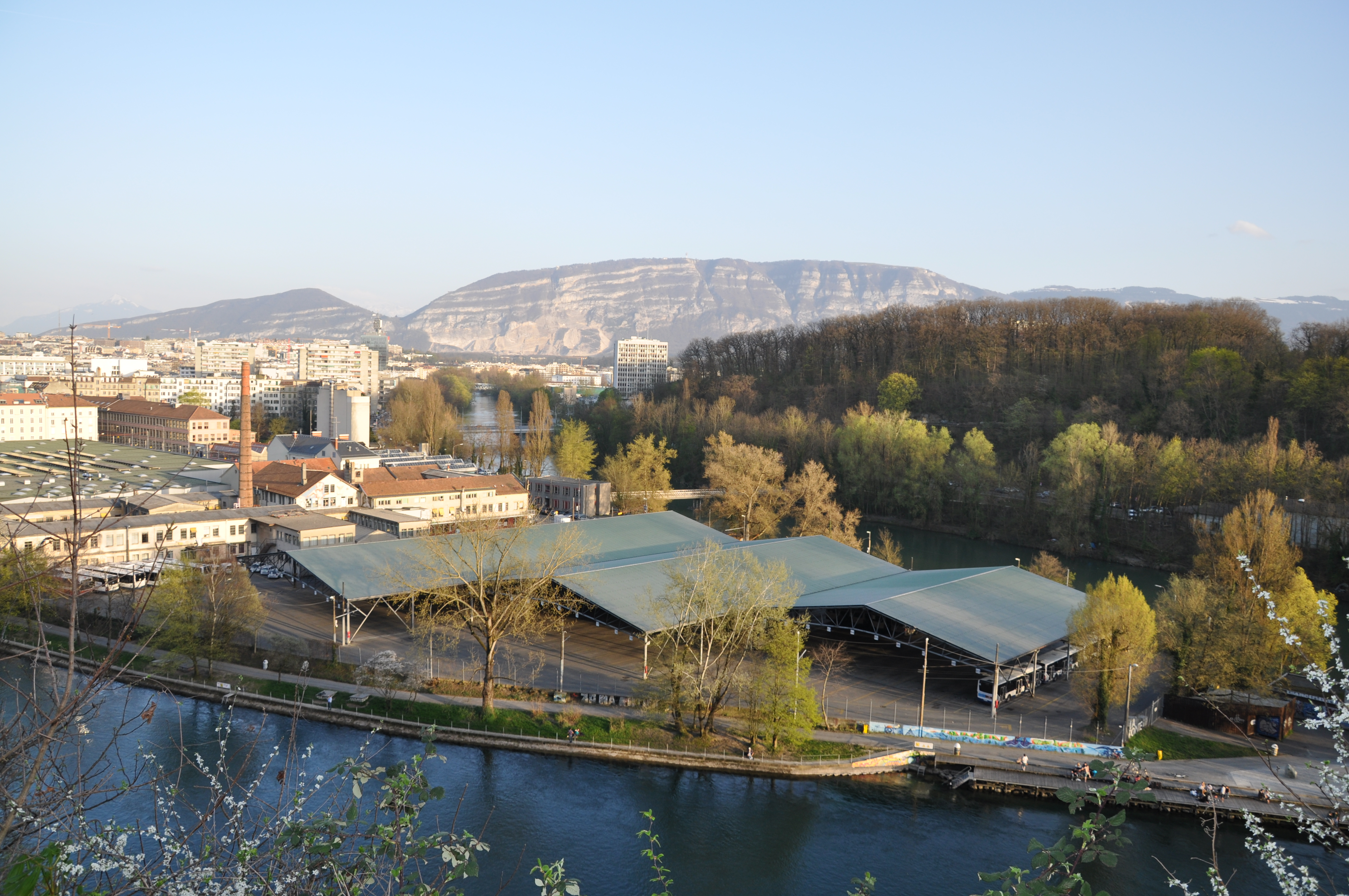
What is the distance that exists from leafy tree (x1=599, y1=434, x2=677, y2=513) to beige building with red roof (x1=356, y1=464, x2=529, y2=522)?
415 centimetres

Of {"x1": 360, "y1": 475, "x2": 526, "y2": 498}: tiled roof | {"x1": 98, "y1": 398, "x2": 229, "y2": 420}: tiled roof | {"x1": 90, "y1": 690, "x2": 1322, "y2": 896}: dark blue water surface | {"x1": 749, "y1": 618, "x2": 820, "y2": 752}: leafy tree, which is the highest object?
{"x1": 98, "y1": 398, "x2": 229, "y2": 420}: tiled roof

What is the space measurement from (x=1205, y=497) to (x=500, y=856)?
2478cm

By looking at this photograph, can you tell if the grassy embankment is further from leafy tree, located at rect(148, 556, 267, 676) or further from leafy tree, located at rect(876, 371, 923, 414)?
leafy tree, located at rect(876, 371, 923, 414)

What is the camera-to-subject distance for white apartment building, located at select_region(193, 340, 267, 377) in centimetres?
9262

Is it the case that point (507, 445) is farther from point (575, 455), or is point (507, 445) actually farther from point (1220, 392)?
point (1220, 392)

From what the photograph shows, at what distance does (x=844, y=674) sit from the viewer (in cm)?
1590

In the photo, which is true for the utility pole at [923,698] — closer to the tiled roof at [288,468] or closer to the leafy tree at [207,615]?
the leafy tree at [207,615]

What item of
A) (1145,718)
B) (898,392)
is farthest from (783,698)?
(898,392)

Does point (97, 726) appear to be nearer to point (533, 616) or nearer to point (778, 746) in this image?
point (533, 616)

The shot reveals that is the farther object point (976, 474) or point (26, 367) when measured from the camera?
point (26, 367)

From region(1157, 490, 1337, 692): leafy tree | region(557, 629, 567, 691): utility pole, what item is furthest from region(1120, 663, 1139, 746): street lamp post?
region(557, 629, 567, 691): utility pole

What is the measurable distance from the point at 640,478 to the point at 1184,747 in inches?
848

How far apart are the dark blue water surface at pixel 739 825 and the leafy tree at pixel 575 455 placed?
888 inches

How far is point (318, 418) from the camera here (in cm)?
4494
